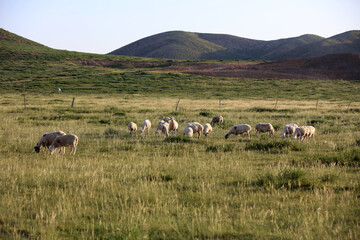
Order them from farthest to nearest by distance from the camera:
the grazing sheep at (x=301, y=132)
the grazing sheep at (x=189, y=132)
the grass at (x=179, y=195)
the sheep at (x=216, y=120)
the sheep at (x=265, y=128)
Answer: the sheep at (x=216, y=120), the sheep at (x=265, y=128), the grazing sheep at (x=189, y=132), the grazing sheep at (x=301, y=132), the grass at (x=179, y=195)

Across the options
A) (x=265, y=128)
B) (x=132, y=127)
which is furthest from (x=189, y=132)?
(x=265, y=128)

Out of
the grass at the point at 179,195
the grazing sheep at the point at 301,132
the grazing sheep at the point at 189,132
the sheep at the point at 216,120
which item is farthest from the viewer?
the sheep at the point at 216,120

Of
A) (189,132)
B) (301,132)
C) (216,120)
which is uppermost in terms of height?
(301,132)

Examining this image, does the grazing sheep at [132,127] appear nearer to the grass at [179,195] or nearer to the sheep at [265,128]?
the grass at [179,195]

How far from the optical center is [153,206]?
5867mm

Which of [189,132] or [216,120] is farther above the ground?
[189,132]

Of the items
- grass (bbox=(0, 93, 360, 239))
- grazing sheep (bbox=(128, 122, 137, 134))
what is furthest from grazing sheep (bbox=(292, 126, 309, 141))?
grazing sheep (bbox=(128, 122, 137, 134))

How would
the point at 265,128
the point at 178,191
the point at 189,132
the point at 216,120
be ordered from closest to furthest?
the point at 178,191 < the point at 189,132 < the point at 265,128 < the point at 216,120

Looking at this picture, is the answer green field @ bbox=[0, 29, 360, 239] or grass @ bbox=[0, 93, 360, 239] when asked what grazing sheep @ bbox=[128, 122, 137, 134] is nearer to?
green field @ bbox=[0, 29, 360, 239]

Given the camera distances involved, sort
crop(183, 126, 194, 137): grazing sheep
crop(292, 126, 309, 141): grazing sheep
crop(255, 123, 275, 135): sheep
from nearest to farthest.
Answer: crop(292, 126, 309, 141): grazing sheep → crop(183, 126, 194, 137): grazing sheep → crop(255, 123, 275, 135): sheep

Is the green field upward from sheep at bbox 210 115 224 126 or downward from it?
upward

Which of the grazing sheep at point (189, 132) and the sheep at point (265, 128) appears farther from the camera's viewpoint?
the sheep at point (265, 128)

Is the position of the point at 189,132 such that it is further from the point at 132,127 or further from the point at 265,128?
the point at 265,128

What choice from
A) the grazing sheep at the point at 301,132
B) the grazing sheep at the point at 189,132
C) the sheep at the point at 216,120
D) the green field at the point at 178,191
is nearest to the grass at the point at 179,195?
the green field at the point at 178,191
